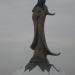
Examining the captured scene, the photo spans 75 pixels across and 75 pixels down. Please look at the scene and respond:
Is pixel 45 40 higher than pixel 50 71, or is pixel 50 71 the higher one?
pixel 45 40

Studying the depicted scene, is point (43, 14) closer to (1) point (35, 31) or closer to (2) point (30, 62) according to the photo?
(1) point (35, 31)

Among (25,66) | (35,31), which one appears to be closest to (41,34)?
(35,31)

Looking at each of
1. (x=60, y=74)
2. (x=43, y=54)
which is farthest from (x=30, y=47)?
(x=60, y=74)

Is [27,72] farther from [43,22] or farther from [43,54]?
[43,22]

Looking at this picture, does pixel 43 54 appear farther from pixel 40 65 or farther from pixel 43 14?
pixel 43 14

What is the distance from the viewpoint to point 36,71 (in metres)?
16.9

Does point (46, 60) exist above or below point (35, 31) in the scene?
below

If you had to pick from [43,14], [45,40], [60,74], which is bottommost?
[60,74]

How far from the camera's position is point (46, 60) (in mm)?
17312

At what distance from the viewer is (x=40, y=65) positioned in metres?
17.1

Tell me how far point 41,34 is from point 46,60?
1118mm

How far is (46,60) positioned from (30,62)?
2.21 ft

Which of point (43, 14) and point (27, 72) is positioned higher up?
point (43, 14)

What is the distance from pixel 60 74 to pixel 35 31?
211 centimetres
